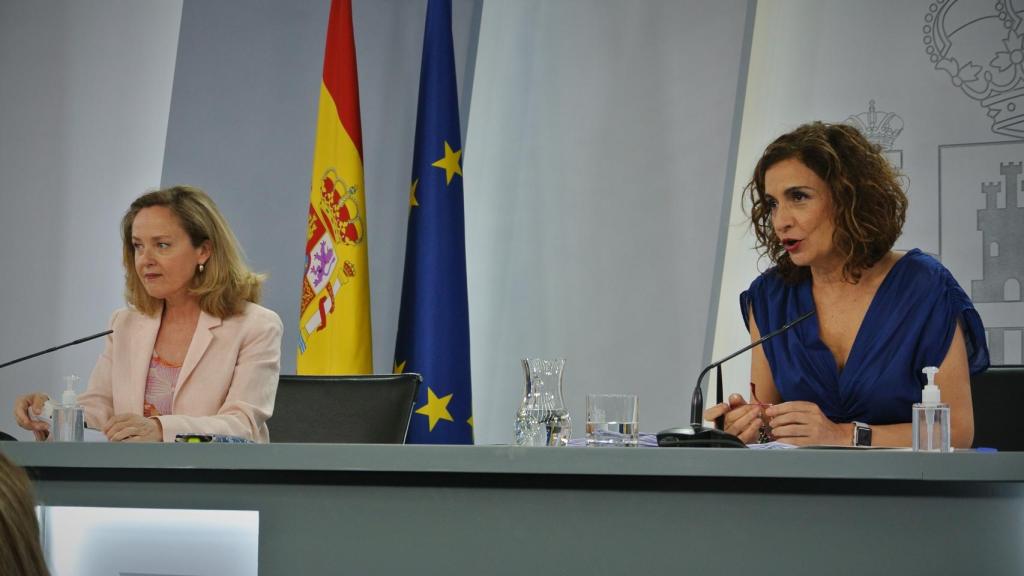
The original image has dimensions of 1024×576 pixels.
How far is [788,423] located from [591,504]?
88 centimetres

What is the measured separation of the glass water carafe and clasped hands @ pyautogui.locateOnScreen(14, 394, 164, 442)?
730 millimetres

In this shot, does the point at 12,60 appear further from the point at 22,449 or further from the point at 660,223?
the point at 22,449

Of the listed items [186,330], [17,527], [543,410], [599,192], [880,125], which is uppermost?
[880,125]

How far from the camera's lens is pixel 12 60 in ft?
14.0

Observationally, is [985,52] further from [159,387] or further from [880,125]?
[159,387]

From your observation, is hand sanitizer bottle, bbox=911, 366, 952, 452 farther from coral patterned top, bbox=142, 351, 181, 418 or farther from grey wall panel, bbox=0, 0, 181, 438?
grey wall panel, bbox=0, 0, 181, 438

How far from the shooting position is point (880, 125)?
11.9 ft

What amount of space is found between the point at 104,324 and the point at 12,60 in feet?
3.74

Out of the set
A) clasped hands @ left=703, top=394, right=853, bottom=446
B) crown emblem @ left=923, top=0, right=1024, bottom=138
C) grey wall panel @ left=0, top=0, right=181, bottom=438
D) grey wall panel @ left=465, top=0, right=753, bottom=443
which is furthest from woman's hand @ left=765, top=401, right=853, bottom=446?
grey wall panel @ left=0, top=0, right=181, bottom=438

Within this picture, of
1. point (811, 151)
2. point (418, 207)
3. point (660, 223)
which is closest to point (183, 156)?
point (418, 207)

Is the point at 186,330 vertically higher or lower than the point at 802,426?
higher

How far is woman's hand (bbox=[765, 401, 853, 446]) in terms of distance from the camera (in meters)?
2.02

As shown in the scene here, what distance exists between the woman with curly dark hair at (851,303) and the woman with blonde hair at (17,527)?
1.67m

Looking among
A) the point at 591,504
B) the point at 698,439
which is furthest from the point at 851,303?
the point at 591,504
